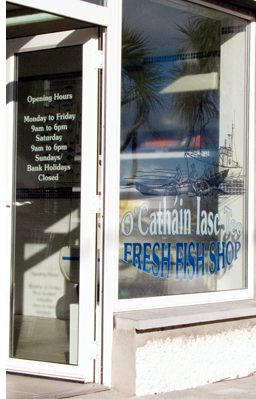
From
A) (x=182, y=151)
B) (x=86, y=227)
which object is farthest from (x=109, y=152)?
(x=182, y=151)

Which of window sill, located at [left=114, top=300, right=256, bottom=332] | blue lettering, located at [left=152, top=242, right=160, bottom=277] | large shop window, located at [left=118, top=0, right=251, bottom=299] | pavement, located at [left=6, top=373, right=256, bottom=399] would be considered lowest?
pavement, located at [left=6, top=373, right=256, bottom=399]

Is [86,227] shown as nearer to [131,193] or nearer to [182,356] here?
[131,193]

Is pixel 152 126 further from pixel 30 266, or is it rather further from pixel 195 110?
pixel 30 266

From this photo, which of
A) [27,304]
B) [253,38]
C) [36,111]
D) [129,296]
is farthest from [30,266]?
[253,38]

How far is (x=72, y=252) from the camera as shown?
502 centimetres

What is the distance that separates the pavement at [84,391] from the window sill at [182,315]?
45cm

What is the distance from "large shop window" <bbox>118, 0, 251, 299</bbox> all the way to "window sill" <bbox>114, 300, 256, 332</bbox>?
7.5 inches

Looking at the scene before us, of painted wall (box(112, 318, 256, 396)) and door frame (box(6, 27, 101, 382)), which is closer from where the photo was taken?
painted wall (box(112, 318, 256, 396))

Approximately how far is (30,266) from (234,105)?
2.23 metres

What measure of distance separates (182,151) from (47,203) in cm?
117

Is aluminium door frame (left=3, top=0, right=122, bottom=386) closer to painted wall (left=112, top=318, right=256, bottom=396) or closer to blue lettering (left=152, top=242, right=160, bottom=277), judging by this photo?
painted wall (left=112, top=318, right=256, bottom=396)

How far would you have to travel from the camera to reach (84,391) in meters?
4.55

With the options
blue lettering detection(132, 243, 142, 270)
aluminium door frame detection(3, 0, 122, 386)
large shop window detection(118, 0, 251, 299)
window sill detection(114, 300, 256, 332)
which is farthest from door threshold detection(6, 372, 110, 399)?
blue lettering detection(132, 243, 142, 270)

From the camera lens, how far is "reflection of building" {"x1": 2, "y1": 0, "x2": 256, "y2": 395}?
188 inches
